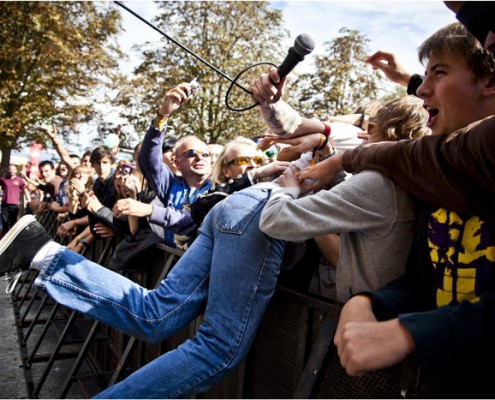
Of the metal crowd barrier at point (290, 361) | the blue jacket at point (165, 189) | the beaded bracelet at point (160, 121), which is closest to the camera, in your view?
the metal crowd barrier at point (290, 361)

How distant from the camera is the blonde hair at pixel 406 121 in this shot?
202 cm

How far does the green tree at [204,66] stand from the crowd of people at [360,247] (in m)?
16.5

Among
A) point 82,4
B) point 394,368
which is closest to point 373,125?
point 394,368

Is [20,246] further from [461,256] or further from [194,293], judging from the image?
[461,256]

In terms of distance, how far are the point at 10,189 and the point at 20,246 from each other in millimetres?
12871

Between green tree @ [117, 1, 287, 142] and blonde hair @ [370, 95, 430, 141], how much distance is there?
664 inches

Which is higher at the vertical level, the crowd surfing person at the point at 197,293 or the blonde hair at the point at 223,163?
the blonde hair at the point at 223,163

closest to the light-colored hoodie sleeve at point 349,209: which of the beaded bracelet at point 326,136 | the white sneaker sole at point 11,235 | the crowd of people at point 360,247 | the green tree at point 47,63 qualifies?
the crowd of people at point 360,247

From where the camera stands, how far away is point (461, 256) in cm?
143

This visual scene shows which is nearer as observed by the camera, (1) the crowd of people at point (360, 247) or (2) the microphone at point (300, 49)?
(1) the crowd of people at point (360, 247)

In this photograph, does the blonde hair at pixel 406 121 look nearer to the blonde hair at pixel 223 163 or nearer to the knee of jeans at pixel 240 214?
the knee of jeans at pixel 240 214

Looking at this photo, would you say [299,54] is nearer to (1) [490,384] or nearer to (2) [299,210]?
(2) [299,210]

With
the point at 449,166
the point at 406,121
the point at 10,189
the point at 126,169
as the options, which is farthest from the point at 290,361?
the point at 10,189

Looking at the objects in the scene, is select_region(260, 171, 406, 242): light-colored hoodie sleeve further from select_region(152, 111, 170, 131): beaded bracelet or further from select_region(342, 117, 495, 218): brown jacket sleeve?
select_region(152, 111, 170, 131): beaded bracelet
